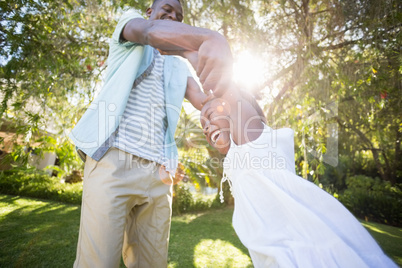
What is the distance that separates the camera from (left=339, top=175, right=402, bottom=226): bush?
914cm

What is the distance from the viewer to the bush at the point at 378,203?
9.14 metres

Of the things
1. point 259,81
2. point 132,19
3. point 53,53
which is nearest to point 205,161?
point 259,81

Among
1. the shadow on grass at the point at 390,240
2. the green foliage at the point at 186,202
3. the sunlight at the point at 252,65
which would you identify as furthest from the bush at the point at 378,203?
the sunlight at the point at 252,65

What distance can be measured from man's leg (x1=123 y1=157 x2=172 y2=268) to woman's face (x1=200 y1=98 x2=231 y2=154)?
0.48 m

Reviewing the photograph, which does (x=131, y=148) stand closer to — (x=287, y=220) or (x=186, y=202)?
(x=287, y=220)

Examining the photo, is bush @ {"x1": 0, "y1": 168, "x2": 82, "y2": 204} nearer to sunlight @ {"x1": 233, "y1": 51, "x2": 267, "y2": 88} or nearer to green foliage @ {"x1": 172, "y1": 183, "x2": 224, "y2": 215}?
green foliage @ {"x1": 172, "y1": 183, "x2": 224, "y2": 215}

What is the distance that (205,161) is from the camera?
809cm

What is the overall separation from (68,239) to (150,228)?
3.69 metres

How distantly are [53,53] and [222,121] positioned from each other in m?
3.69

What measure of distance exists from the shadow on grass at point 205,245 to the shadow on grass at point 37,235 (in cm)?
171

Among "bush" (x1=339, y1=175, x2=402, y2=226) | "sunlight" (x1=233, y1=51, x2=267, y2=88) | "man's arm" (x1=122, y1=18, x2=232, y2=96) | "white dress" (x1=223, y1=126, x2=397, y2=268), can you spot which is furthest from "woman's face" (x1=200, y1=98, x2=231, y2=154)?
"bush" (x1=339, y1=175, x2=402, y2=226)

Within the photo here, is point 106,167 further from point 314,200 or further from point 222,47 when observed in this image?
point 314,200

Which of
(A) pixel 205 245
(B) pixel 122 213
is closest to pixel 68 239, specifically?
(A) pixel 205 245

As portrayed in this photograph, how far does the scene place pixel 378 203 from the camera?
952cm
